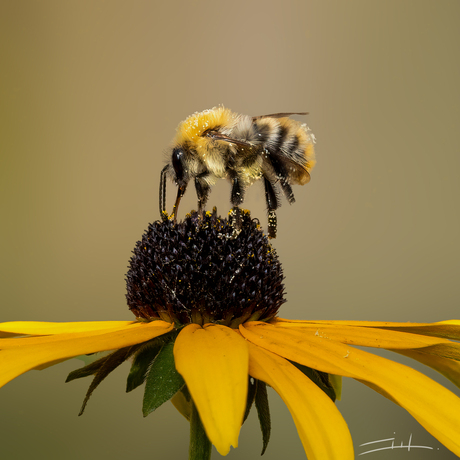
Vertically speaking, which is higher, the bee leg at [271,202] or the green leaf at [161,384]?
the bee leg at [271,202]

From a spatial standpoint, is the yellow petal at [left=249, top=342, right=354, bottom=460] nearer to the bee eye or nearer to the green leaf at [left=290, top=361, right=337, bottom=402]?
the green leaf at [left=290, top=361, right=337, bottom=402]

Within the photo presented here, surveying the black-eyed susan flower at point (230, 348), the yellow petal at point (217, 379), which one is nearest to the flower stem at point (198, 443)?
the black-eyed susan flower at point (230, 348)

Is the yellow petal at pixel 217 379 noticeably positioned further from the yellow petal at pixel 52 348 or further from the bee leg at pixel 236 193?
the bee leg at pixel 236 193

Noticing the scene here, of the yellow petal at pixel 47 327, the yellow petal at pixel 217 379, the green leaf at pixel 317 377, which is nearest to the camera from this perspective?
the yellow petal at pixel 217 379

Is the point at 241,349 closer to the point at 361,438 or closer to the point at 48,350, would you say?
the point at 48,350

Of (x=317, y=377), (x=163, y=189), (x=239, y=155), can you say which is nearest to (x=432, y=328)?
(x=317, y=377)

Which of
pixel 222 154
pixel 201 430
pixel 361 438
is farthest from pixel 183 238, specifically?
pixel 361 438
